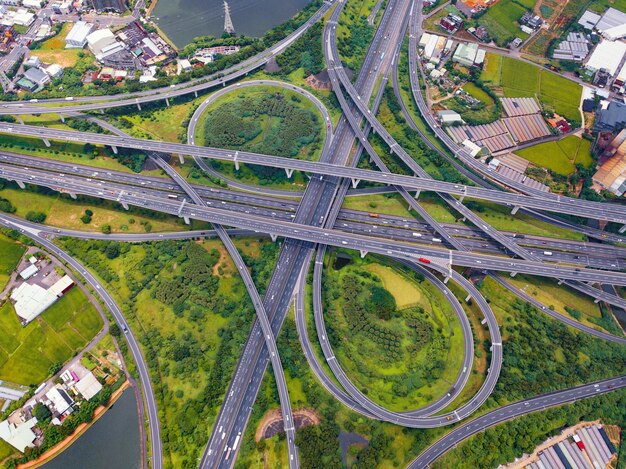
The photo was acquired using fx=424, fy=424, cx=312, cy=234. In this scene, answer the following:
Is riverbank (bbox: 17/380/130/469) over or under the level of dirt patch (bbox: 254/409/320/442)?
under

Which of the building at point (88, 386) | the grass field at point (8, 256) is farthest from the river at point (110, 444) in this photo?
the grass field at point (8, 256)

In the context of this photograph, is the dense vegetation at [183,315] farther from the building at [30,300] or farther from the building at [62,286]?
the building at [30,300]

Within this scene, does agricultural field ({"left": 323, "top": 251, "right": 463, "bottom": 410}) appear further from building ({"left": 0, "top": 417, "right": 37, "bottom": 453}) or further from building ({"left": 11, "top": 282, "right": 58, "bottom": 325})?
building ({"left": 11, "top": 282, "right": 58, "bottom": 325})

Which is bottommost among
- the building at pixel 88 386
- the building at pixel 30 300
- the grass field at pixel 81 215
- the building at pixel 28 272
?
the building at pixel 88 386

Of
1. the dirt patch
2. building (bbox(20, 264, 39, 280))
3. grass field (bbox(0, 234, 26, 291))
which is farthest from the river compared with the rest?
grass field (bbox(0, 234, 26, 291))

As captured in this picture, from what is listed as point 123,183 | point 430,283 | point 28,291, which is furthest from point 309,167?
point 28,291

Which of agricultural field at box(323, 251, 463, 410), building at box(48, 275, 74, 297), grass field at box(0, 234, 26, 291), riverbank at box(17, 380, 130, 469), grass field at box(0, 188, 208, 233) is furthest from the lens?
grass field at box(0, 188, 208, 233)

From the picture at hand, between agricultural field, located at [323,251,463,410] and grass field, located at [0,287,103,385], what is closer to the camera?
grass field, located at [0,287,103,385]
